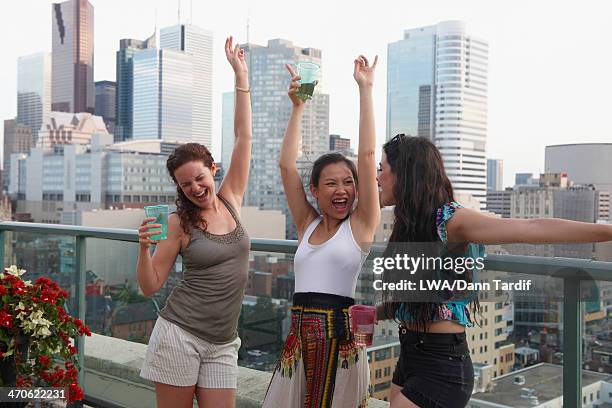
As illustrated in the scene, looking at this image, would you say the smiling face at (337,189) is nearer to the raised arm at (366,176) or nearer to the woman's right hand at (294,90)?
the raised arm at (366,176)

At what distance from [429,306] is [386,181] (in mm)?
322

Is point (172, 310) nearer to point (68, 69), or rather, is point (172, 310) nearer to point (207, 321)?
point (207, 321)

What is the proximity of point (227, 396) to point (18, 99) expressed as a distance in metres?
95.0

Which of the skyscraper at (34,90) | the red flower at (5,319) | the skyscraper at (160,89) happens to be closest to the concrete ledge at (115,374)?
the red flower at (5,319)

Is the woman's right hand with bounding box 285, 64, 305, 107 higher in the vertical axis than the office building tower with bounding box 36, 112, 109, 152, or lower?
lower

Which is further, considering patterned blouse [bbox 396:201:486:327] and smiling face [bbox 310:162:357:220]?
smiling face [bbox 310:162:357:220]

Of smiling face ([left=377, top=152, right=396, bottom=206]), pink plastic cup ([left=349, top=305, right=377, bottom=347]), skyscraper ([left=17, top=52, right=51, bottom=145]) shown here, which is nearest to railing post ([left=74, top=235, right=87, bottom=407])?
pink plastic cup ([left=349, top=305, right=377, bottom=347])

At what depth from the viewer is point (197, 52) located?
81375mm

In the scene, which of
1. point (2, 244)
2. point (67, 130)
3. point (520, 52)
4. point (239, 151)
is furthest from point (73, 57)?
point (239, 151)

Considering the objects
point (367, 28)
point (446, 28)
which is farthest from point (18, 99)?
point (446, 28)

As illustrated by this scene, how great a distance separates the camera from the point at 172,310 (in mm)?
2010

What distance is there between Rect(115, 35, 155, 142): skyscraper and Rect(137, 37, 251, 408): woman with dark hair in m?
80.1

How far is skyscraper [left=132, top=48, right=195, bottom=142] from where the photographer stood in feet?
253

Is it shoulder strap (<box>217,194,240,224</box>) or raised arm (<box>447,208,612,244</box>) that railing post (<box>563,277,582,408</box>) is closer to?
raised arm (<box>447,208,612,244</box>)
